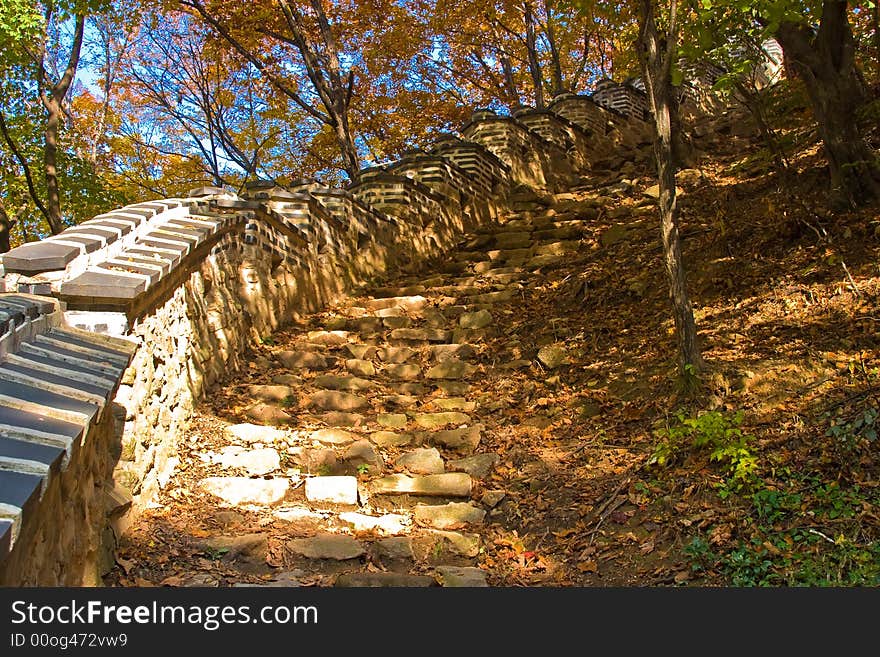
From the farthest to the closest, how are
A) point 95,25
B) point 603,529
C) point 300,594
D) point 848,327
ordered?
1. point 95,25
2. point 848,327
3. point 603,529
4. point 300,594

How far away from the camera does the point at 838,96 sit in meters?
7.06

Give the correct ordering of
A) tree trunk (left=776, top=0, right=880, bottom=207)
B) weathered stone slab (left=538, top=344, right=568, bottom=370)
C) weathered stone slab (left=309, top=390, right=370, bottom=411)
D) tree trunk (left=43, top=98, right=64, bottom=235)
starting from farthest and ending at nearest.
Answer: tree trunk (left=43, top=98, right=64, bottom=235)
tree trunk (left=776, top=0, right=880, bottom=207)
weathered stone slab (left=538, top=344, right=568, bottom=370)
weathered stone slab (left=309, top=390, right=370, bottom=411)

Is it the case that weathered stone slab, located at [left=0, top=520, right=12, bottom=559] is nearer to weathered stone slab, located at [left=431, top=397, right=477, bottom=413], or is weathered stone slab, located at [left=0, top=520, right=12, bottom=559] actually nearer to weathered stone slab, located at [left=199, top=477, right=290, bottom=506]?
weathered stone slab, located at [left=199, top=477, right=290, bottom=506]

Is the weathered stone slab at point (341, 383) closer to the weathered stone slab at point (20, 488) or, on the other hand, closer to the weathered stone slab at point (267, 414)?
the weathered stone slab at point (267, 414)

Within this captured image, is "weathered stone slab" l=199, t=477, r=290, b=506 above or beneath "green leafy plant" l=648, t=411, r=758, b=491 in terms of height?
above

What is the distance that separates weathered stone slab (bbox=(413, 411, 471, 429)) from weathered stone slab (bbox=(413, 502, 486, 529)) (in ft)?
4.23

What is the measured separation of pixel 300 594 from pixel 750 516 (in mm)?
2608

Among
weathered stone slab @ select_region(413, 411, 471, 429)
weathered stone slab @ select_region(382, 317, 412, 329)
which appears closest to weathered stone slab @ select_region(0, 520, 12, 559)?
weathered stone slab @ select_region(413, 411, 471, 429)

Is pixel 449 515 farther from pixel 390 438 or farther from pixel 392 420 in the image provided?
pixel 392 420

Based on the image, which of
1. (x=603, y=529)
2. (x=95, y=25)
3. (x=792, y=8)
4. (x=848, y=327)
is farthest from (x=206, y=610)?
(x=95, y=25)

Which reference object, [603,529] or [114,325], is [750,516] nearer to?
[603,529]

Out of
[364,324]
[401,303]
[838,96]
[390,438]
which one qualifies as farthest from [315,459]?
[838,96]

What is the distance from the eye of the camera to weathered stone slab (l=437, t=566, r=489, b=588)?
3.90m

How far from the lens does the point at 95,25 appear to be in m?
16.8
